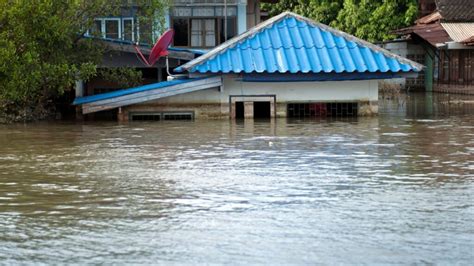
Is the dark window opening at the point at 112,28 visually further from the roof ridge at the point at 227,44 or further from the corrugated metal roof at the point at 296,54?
the corrugated metal roof at the point at 296,54

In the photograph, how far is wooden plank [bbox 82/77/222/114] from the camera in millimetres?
23484

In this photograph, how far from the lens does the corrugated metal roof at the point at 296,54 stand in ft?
77.6

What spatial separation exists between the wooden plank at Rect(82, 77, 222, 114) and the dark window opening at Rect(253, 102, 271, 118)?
1826 mm

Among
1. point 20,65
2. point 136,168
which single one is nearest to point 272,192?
point 136,168

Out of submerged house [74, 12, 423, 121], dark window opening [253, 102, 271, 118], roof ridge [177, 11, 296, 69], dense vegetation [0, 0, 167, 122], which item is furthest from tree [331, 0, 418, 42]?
dense vegetation [0, 0, 167, 122]

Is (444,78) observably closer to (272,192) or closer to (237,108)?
(237,108)

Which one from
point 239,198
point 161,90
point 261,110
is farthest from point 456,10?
point 239,198

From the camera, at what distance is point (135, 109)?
24234 mm

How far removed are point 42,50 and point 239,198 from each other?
13.7 m

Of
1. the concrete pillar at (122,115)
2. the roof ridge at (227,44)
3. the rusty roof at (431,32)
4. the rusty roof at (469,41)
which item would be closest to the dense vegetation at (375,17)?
the rusty roof at (431,32)

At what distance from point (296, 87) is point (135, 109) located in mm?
4267

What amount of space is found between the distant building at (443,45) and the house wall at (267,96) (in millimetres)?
13598

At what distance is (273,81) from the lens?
24.0m

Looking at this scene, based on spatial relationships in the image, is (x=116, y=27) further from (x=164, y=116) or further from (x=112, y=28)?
(x=164, y=116)
